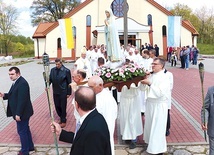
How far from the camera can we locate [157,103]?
5441 mm

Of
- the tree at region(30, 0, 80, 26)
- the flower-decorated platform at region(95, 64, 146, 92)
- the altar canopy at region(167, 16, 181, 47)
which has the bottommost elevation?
the flower-decorated platform at region(95, 64, 146, 92)

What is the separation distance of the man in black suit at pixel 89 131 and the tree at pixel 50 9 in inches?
1992

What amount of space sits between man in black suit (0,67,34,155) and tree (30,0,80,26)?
47756mm

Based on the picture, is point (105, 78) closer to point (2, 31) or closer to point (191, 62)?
point (191, 62)

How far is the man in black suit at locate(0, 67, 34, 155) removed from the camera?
5418 millimetres

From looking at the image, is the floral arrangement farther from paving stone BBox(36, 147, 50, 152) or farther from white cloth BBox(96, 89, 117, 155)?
paving stone BBox(36, 147, 50, 152)

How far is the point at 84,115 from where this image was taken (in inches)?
111

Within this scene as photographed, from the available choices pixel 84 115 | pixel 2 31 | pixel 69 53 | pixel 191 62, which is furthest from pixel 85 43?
pixel 84 115

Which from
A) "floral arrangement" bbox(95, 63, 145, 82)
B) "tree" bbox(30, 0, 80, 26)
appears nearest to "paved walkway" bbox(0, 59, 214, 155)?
"floral arrangement" bbox(95, 63, 145, 82)

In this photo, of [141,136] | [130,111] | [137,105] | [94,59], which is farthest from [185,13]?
[130,111]

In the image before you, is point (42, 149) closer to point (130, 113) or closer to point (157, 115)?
point (130, 113)

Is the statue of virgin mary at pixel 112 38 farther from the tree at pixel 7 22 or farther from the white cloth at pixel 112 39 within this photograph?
the tree at pixel 7 22

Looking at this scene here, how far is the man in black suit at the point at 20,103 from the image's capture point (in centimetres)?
542

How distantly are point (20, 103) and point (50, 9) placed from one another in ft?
163
